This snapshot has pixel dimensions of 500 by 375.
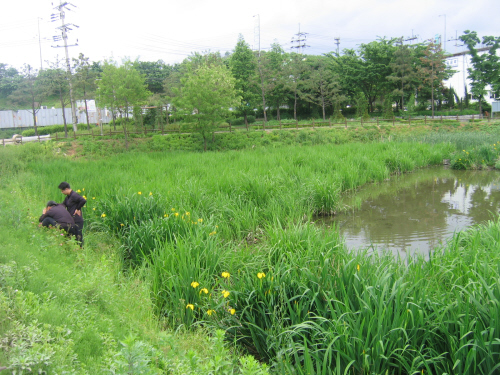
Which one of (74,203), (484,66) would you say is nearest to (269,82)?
(484,66)

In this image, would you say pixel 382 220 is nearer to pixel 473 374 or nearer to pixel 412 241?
pixel 412 241

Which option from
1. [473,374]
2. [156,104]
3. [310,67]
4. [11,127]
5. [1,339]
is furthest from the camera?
[11,127]

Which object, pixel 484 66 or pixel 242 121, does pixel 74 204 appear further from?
pixel 484 66

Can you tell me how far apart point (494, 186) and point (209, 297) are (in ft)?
41.4

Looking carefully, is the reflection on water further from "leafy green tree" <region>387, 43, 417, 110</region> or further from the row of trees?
"leafy green tree" <region>387, 43, 417, 110</region>

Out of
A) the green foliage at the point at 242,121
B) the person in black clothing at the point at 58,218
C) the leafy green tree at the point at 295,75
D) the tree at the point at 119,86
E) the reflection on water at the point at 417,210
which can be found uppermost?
the leafy green tree at the point at 295,75

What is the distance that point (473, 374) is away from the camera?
10.5ft

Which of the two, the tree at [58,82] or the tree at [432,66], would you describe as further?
the tree at [432,66]

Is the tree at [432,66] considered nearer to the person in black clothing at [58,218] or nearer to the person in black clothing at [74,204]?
the person in black clothing at [74,204]

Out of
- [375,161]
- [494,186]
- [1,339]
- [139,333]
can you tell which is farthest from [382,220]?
[1,339]

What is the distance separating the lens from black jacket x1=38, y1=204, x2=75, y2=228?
6366mm

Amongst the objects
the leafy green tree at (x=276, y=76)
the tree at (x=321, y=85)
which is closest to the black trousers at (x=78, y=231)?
the leafy green tree at (x=276, y=76)

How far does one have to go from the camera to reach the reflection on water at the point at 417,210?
8.07 meters

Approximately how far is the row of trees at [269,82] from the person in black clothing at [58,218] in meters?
17.9
